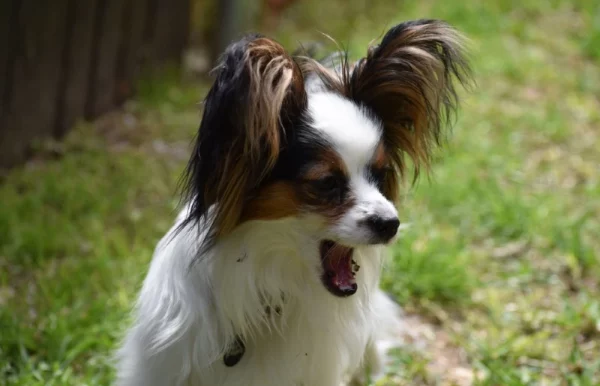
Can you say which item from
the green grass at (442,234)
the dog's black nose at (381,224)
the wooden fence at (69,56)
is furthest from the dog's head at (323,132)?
the wooden fence at (69,56)

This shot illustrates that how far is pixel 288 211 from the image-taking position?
231 centimetres

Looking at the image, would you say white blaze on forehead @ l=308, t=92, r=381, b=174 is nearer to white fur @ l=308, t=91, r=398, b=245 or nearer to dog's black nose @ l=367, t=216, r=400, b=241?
white fur @ l=308, t=91, r=398, b=245

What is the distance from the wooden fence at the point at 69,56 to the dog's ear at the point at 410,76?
9.08 ft

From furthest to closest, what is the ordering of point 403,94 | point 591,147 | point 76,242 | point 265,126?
point 591,147, point 76,242, point 403,94, point 265,126

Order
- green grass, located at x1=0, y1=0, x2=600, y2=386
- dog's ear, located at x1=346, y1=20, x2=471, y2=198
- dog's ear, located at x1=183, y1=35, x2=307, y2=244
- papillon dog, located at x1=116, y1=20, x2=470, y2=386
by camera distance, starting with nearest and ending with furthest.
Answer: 1. dog's ear, located at x1=183, y1=35, x2=307, y2=244
2. papillon dog, located at x1=116, y1=20, x2=470, y2=386
3. dog's ear, located at x1=346, y1=20, x2=471, y2=198
4. green grass, located at x1=0, y1=0, x2=600, y2=386

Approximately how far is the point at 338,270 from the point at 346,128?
0.47 metres

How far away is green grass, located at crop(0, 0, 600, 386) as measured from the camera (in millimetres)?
3346

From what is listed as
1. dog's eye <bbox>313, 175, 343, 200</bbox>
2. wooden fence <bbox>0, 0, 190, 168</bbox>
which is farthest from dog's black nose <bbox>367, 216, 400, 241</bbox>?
wooden fence <bbox>0, 0, 190, 168</bbox>

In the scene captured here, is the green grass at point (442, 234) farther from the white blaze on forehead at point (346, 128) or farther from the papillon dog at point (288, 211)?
the white blaze on forehead at point (346, 128)

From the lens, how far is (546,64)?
22.6 feet

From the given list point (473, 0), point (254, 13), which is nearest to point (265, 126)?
point (254, 13)

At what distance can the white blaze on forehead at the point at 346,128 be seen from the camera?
7.52ft

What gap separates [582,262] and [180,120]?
9.86ft

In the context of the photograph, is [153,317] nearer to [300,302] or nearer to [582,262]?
[300,302]
